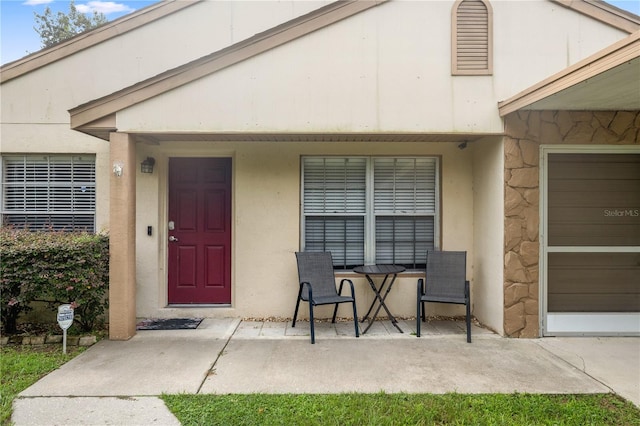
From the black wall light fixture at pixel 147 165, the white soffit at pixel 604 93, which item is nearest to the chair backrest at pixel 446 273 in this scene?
the white soffit at pixel 604 93

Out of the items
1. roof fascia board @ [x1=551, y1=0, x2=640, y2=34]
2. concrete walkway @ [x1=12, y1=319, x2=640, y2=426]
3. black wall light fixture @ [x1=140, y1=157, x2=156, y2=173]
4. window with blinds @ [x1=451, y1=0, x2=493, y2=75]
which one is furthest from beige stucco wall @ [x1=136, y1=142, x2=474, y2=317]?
roof fascia board @ [x1=551, y1=0, x2=640, y2=34]

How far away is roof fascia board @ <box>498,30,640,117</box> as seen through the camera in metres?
2.67

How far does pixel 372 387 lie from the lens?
10.1 feet

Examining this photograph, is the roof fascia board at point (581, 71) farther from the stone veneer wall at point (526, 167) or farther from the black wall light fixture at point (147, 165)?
the black wall light fixture at point (147, 165)

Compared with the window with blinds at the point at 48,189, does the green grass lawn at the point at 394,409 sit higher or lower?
lower

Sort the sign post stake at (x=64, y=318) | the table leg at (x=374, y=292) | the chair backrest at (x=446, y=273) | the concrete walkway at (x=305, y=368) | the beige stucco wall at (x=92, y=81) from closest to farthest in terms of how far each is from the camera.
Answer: the concrete walkway at (x=305, y=368) < the sign post stake at (x=64, y=318) < the chair backrest at (x=446, y=273) < the table leg at (x=374, y=292) < the beige stucco wall at (x=92, y=81)

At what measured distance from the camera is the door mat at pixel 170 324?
468cm

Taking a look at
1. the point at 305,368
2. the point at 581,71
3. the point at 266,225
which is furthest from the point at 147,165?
the point at 581,71

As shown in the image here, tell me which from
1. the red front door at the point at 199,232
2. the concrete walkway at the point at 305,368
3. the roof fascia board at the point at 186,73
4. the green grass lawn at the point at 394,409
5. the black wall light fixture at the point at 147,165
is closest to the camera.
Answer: the green grass lawn at the point at 394,409

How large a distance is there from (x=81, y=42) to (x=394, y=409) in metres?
6.19

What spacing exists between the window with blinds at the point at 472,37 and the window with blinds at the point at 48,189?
5.22 meters

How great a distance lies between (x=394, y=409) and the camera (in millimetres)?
2727
